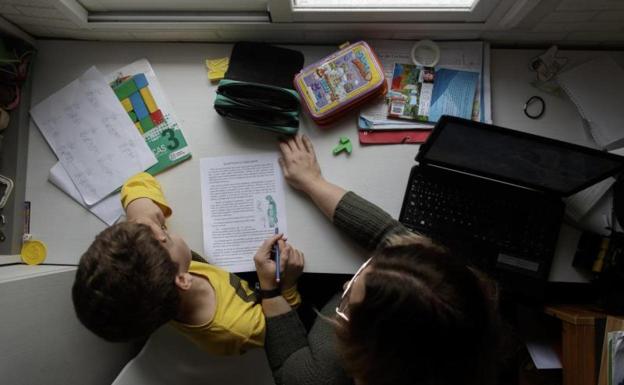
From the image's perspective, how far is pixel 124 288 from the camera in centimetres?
77

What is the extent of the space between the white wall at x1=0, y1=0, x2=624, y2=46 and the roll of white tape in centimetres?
2

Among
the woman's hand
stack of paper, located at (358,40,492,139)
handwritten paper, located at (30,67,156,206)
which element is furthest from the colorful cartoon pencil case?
handwritten paper, located at (30,67,156,206)

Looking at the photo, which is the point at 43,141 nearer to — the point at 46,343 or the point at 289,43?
the point at 46,343

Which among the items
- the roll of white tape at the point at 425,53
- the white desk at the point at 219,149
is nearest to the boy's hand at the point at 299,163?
the white desk at the point at 219,149

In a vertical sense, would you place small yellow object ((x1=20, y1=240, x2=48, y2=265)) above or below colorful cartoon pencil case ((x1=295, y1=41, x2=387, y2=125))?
below

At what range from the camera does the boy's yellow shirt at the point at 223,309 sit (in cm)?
88

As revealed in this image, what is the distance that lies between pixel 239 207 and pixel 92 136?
41cm

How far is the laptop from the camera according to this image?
876mm

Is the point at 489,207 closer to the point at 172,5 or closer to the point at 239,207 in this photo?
the point at 239,207

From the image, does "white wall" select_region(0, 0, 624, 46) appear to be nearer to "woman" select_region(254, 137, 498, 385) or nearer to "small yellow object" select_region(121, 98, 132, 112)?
"small yellow object" select_region(121, 98, 132, 112)

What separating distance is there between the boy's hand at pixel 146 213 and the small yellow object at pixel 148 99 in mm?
235

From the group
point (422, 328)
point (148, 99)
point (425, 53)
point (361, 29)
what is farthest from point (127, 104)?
point (422, 328)

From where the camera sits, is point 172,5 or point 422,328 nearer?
point 422,328

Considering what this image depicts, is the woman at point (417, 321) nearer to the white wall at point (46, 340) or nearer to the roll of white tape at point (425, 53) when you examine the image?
the roll of white tape at point (425, 53)
